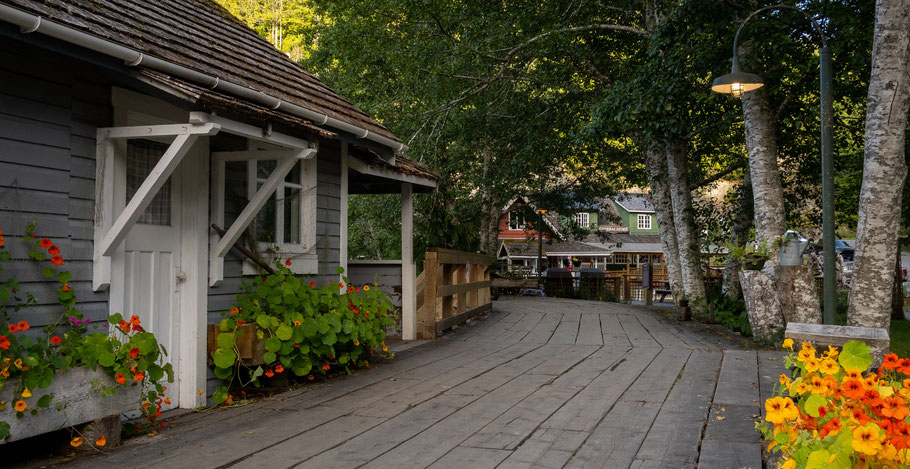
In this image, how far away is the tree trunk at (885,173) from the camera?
24.0ft

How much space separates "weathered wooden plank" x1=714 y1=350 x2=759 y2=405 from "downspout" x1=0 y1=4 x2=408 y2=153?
3.82 meters

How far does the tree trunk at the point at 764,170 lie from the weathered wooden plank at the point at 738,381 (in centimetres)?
366

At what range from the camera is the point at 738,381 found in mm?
5578

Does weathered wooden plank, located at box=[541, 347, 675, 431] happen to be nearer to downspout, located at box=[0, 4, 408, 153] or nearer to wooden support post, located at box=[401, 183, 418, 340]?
wooden support post, located at box=[401, 183, 418, 340]

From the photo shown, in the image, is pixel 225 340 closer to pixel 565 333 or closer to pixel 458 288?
pixel 458 288

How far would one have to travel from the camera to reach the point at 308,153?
18.8 ft

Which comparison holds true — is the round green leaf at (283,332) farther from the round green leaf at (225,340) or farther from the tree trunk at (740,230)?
the tree trunk at (740,230)

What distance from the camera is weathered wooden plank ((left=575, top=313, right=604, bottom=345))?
366 inches

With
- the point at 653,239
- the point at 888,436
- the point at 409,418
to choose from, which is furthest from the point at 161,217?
the point at 653,239

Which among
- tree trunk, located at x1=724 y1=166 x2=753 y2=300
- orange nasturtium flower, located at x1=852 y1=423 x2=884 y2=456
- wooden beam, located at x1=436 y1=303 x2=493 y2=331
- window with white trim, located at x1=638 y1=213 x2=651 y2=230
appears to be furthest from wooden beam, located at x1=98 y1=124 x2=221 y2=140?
window with white trim, located at x1=638 y1=213 x2=651 y2=230

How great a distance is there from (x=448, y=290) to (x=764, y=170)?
445 centimetres

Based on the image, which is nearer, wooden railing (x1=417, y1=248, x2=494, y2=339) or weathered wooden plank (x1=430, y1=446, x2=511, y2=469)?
weathered wooden plank (x1=430, y1=446, x2=511, y2=469)

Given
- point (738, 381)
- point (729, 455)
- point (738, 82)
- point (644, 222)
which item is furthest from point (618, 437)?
point (644, 222)

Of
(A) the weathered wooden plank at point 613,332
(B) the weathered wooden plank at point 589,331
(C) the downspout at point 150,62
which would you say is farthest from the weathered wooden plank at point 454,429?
(B) the weathered wooden plank at point 589,331
